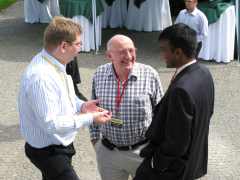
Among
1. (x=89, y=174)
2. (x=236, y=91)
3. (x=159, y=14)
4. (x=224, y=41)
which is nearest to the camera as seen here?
(x=89, y=174)

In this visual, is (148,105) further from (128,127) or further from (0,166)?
(0,166)

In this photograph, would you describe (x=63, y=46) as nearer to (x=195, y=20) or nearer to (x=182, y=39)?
(x=182, y=39)

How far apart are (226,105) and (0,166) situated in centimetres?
348

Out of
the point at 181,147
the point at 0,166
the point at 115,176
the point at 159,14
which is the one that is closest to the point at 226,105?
the point at 0,166

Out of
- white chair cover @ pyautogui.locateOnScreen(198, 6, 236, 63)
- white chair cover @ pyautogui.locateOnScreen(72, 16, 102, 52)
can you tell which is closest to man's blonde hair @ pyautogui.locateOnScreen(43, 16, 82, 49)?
white chair cover @ pyautogui.locateOnScreen(198, 6, 236, 63)

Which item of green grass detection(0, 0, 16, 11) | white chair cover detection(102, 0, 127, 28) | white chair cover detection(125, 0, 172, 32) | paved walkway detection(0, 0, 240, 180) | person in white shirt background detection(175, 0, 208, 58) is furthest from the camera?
green grass detection(0, 0, 16, 11)

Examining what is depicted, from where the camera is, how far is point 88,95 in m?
7.47

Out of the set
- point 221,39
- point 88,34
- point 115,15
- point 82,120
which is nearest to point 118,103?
point 82,120

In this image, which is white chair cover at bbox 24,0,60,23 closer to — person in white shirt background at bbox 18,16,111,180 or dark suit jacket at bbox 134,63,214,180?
person in white shirt background at bbox 18,16,111,180

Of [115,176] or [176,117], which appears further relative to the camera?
[115,176]

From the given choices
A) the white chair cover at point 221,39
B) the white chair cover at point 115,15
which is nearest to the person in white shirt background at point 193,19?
the white chair cover at point 221,39

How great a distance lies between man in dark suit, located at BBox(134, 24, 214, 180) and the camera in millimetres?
2691

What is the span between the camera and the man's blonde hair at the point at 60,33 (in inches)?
116

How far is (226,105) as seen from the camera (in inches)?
281
